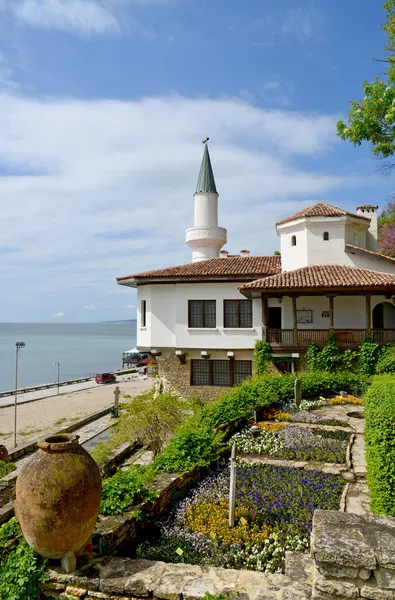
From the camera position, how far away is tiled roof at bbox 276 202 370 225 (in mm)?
23281

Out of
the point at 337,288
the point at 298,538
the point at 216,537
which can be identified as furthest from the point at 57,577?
the point at 337,288

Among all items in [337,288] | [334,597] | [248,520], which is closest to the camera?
[334,597]

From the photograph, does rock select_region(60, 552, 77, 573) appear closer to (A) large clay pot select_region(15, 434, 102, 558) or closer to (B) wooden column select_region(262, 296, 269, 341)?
(A) large clay pot select_region(15, 434, 102, 558)

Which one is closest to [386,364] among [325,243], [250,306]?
[250,306]

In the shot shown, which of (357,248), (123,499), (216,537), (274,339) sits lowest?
(216,537)

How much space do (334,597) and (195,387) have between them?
65.1 ft

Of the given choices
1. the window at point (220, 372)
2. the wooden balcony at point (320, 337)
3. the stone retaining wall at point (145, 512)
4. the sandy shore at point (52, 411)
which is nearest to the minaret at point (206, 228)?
the window at point (220, 372)

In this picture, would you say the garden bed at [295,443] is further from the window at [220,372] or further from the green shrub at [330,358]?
the window at [220,372]

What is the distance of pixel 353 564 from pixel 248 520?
3.57 m

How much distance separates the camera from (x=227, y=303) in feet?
77.2

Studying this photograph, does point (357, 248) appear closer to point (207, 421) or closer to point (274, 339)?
point (274, 339)

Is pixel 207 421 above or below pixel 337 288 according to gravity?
below

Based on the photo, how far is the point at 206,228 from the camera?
1216 inches

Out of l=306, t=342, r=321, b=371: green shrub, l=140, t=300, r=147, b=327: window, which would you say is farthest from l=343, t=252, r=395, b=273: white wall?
l=140, t=300, r=147, b=327: window
